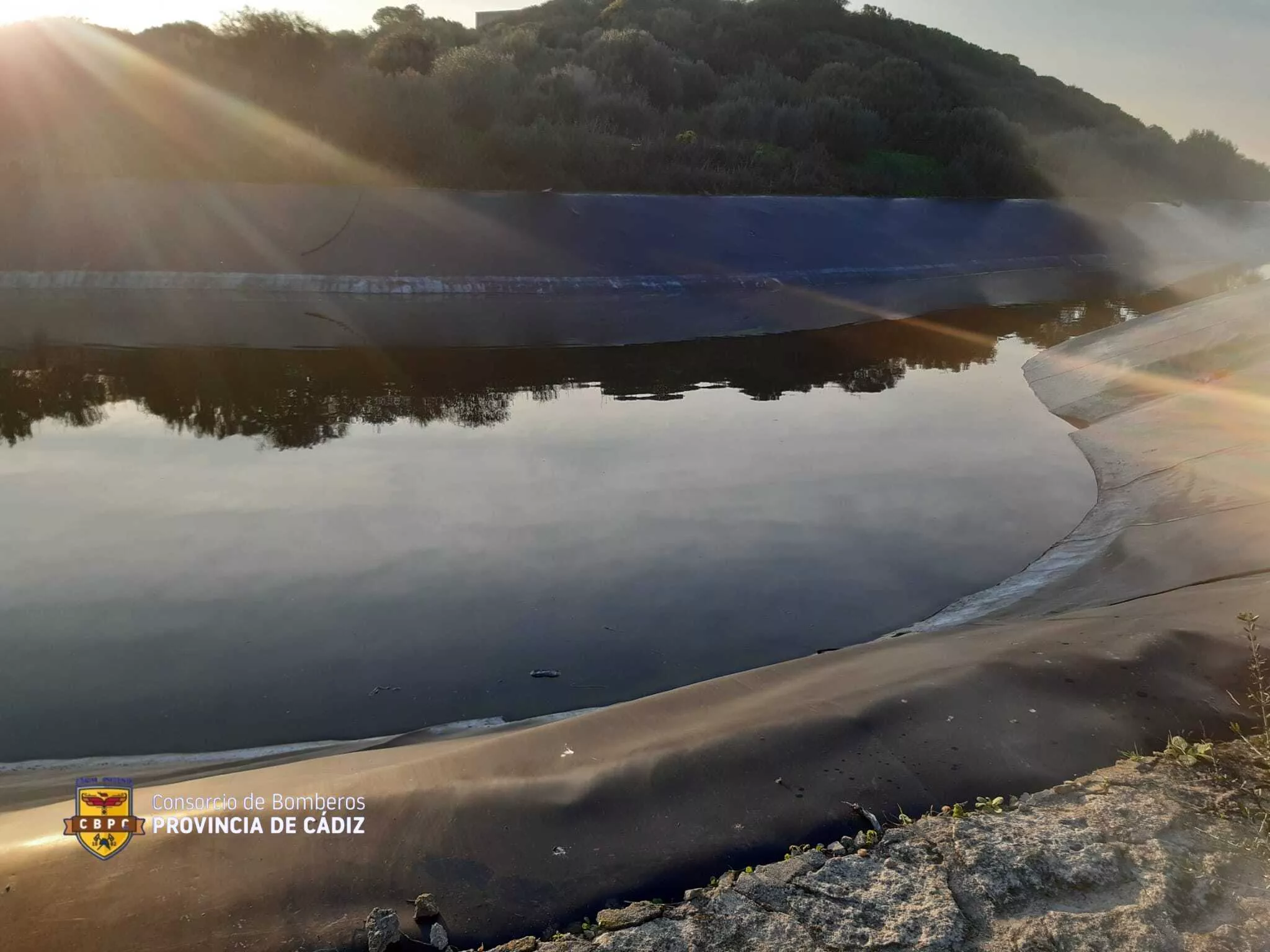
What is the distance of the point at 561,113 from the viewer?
3158 centimetres

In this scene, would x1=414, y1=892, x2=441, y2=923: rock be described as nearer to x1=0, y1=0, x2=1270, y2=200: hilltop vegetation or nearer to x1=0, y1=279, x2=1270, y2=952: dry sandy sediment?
x1=0, y1=279, x2=1270, y2=952: dry sandy sediment

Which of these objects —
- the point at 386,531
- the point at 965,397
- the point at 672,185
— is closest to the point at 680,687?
the point at 386,531

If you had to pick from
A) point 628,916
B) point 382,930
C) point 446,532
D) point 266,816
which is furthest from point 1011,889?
point 446,532

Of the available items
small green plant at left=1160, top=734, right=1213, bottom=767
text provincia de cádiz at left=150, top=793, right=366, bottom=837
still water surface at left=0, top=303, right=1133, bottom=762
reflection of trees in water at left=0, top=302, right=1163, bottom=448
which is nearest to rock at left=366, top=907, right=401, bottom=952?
text provincia de cádiz at left=150, top=793, right=366, bottom=837

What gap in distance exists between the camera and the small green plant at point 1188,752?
393cm

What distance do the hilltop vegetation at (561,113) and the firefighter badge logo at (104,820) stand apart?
23986 mm

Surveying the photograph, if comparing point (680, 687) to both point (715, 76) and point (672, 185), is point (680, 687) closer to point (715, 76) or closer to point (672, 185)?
point (672, 185)

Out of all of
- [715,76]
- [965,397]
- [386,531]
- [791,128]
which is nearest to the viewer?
[386,531]

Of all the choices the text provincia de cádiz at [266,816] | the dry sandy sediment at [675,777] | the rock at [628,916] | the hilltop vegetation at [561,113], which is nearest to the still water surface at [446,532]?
the dry sandy sediment at [675,777]

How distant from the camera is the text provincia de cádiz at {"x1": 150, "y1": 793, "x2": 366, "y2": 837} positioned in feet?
12.1

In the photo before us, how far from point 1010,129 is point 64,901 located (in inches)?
2067

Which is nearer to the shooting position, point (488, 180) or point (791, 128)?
point (488, 180)

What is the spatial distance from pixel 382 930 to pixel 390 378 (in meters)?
12.1

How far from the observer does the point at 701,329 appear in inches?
789
